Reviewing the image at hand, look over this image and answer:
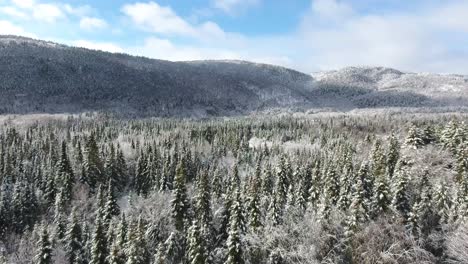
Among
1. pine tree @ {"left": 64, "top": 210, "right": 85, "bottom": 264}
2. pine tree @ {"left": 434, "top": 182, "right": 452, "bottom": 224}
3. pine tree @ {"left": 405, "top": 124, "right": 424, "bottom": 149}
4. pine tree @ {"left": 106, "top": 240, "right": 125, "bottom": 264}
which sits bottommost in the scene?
pine tree @ {"left": 64, "top": 210, "right": 85, "bottom": 264}

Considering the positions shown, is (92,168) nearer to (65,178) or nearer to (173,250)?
(65,178)

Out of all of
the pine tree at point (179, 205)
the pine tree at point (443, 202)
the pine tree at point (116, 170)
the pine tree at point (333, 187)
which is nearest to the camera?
the pine tree at point (443, 202)

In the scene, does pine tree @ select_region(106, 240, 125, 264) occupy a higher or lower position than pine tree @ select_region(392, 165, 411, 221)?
lower

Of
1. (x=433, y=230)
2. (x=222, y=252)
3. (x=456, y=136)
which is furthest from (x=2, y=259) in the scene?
(x=456, y=136)

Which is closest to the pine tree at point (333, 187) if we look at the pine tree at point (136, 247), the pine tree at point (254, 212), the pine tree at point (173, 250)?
the pine tree at point (254, 212)

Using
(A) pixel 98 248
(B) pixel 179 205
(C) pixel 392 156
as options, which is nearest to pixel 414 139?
(C) pixel 392 156

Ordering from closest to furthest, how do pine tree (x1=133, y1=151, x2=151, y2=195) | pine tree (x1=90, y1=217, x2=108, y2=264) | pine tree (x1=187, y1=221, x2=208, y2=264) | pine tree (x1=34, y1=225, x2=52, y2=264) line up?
pine tree (x1=187, y1=221, x2=208, y2=264) < pine tree (x1=90, y1=217, x2=108, y2=264) < pine tree (x1=34, y1=225, x2=52, y2=264) < pine tree (x1=133, y1=151, x2=151, y2=195)

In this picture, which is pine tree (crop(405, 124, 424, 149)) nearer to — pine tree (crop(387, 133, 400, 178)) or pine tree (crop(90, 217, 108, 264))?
pine tree (crop(387, 133, 400, 178))

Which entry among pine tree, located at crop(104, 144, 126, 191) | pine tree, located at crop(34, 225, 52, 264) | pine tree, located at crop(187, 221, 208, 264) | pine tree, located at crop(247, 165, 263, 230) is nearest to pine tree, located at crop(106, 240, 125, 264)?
pine tree, located at crop(187, 221, 208, 264)

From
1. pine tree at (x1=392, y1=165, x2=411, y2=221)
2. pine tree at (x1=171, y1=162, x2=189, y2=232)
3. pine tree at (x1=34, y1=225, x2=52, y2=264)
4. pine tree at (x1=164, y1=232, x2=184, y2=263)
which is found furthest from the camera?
pine tree at (x1=171, y1=162, x2=189, y2=232)

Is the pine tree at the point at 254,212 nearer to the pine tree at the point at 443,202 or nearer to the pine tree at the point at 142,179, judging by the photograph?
the pine tree at the point at 443,202

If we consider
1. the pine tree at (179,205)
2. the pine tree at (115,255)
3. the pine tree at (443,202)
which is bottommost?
the pine tree at (115,255)

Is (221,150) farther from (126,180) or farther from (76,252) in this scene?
(76,252)

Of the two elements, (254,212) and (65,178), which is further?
(65,178)
